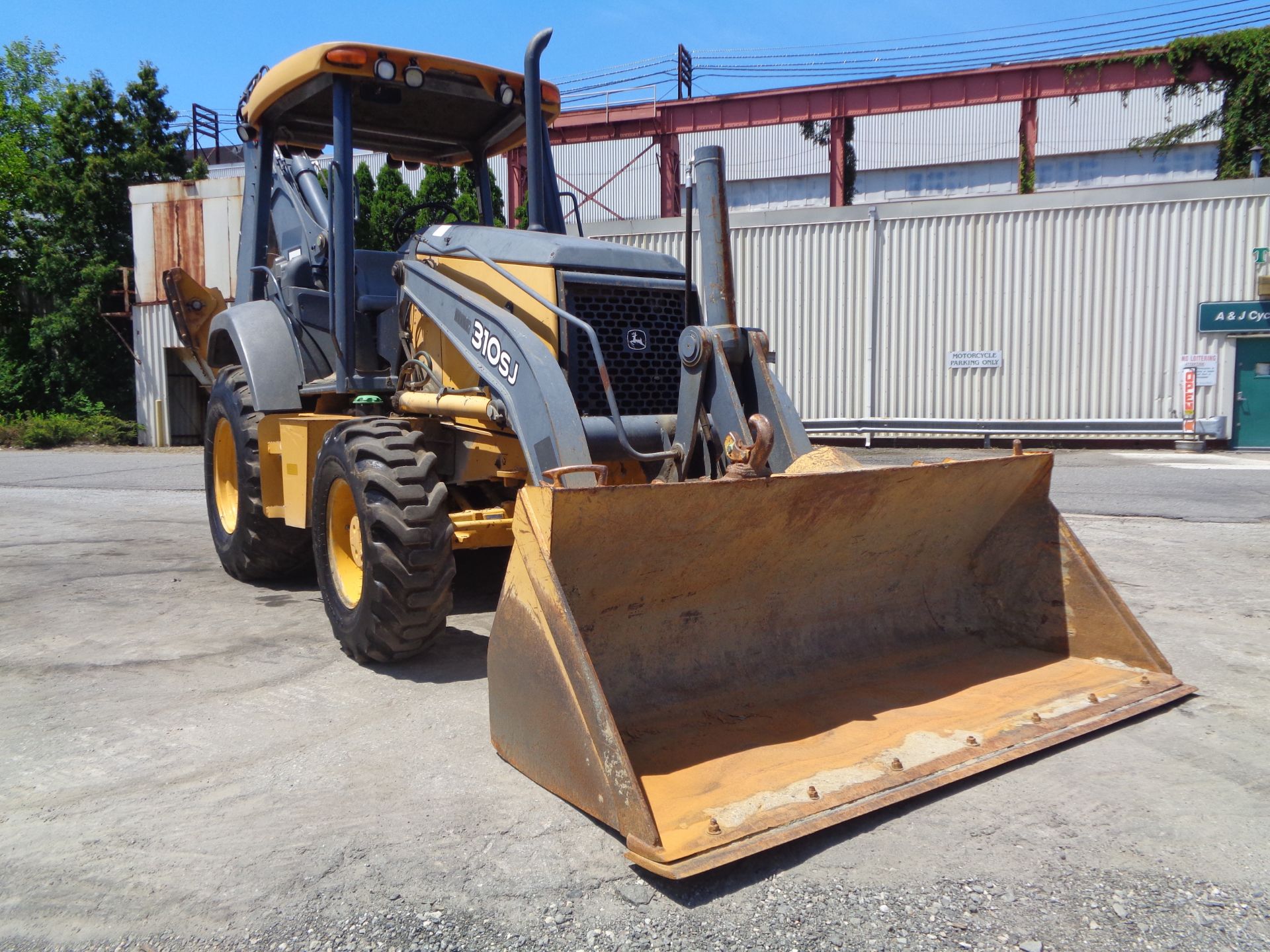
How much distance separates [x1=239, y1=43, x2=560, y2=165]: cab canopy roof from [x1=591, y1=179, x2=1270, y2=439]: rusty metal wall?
1060cm

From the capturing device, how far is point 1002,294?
54.5ft

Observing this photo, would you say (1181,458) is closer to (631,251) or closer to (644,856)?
(631,251)

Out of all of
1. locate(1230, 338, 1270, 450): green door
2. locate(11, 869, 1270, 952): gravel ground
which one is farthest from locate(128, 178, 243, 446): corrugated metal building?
locate(11, 869, 1270, 952): gravel ground

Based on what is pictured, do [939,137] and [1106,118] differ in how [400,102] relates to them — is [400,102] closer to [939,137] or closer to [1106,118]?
[939,137]

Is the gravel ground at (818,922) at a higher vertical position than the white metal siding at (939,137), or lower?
lower

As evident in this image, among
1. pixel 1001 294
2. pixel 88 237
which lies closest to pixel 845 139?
pixel 1001 294

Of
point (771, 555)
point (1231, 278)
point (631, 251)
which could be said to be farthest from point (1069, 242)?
point (771, 555)

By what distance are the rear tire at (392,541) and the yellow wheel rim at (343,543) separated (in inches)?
1.1

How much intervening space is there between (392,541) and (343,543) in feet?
2.93

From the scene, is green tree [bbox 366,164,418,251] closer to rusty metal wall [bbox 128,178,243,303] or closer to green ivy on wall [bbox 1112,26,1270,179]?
rusty metal wall [bbox 128,178,243,303]

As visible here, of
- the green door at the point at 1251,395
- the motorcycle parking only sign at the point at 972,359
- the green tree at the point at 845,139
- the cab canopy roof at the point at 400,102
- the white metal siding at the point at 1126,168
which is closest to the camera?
the cab canopy roof at the point at 400,102

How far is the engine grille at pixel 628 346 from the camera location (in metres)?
4.90

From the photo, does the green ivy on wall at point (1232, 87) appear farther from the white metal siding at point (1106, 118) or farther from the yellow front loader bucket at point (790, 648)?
the yellow front loader bucket at point (790, 648)

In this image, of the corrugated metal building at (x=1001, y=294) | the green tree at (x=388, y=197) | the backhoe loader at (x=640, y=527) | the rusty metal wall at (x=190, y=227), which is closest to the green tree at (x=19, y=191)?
the rusty metal wall at (x=190, y=227)
